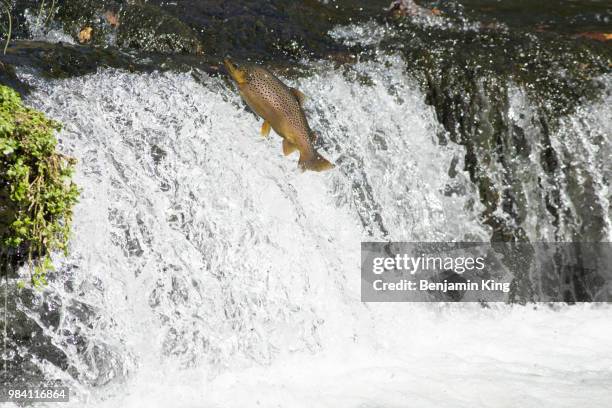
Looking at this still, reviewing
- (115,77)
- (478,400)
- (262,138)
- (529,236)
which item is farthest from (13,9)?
(478,400)

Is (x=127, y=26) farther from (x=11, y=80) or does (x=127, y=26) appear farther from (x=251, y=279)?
(x=251, y=279)

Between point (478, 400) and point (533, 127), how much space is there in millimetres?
2505

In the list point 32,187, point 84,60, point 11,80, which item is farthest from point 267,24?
point 32,187

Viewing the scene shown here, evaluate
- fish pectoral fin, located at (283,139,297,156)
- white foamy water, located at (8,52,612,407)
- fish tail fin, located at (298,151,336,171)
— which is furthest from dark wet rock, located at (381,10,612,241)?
fish pectoral fin, located at (283,139,297,156)

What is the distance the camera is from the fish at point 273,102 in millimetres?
4523

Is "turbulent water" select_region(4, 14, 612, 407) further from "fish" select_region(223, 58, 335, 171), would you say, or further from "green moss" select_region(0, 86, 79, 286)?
"fish" select_region(223, 58, 335, 171)

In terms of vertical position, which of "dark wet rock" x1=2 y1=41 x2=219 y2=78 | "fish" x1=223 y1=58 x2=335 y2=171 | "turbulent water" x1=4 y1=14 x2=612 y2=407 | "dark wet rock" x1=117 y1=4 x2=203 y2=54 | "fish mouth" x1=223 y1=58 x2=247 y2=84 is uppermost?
"dark wet rock" x1=117 y1=4 x2=203 y2=54

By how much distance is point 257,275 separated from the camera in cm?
491

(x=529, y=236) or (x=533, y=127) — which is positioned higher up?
(x=533, y=127)

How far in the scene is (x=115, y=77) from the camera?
17.0 ft

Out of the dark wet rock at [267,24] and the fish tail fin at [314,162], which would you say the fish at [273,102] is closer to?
the fish tail fin at [314,162]

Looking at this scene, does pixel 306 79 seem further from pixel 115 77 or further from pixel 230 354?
pixel 230 354

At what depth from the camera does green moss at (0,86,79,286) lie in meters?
3.81

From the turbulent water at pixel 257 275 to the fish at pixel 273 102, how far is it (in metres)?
0.54
